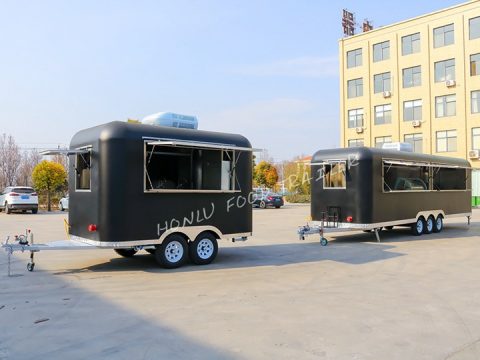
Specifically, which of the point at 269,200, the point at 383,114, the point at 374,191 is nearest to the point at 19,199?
the point at 269,200

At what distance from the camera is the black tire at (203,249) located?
10047 mm

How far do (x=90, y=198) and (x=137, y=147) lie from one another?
4.65 ft

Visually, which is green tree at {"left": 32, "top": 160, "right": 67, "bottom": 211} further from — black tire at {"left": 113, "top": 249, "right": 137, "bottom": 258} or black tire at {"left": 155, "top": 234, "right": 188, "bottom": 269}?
black tire at {"left": 155, "top": 234, "right": 188, "bottom": 269}

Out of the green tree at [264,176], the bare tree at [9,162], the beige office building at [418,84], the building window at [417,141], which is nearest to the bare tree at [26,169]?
the bare tree at [9,162]

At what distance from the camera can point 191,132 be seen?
10.2 meters

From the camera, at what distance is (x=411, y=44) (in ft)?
142

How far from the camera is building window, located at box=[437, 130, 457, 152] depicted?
40.4m

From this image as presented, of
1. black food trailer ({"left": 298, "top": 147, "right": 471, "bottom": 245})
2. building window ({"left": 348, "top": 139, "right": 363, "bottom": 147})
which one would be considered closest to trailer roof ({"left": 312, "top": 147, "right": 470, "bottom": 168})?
black food trailer ({"left": 298, "top": 147, "right": 471, "bottom": 245})

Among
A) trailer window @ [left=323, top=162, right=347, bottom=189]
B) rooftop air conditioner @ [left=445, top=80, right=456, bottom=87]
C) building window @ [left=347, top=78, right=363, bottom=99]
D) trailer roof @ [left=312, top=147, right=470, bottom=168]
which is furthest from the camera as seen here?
building window @ [left=347, top=78, right=363, bottom=99]

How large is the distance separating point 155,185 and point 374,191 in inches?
284

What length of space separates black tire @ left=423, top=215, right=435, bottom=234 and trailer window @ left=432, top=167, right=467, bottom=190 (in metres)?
1.15

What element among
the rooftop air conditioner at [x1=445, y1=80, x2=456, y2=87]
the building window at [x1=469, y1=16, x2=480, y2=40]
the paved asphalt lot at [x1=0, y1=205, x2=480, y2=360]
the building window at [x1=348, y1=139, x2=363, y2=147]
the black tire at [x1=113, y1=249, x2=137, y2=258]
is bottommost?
the paved asphalt lot at [x1=0, y1=205, x2=480, y2=360]

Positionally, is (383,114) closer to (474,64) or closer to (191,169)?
(474,64)

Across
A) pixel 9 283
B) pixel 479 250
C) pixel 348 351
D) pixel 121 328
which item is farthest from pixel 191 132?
pixel 479 250
